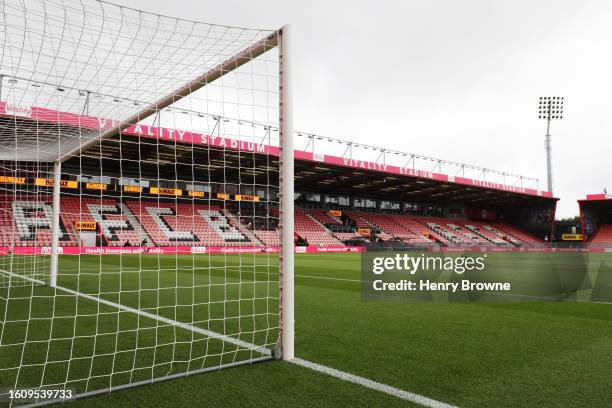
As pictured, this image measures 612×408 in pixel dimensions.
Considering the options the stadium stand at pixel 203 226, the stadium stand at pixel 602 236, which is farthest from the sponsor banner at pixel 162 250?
the stadium stand at pixel 602 236

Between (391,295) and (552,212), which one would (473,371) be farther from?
(552,212)

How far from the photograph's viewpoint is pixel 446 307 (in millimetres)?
6770

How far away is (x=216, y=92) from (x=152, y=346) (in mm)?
2653

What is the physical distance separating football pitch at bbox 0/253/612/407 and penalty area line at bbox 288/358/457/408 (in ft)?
0.23

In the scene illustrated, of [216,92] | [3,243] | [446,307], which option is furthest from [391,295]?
[3,243]

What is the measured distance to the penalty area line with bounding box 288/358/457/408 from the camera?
280 centimetres

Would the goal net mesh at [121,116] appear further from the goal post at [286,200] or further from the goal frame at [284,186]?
the goal post at [286,200]

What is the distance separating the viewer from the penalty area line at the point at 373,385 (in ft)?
9.20

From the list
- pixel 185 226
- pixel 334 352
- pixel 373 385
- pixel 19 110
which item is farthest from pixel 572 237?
pixel 19 110

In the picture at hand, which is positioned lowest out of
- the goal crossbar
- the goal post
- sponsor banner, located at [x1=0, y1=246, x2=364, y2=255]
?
sponsor banner, located at [x1=0, y1=246, x2=364, y2=255]

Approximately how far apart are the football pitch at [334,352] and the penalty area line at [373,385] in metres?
0.07

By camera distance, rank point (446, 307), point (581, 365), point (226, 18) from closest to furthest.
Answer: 1. point (581, 365)
2. point (226, 18)
3. point (446, 307)

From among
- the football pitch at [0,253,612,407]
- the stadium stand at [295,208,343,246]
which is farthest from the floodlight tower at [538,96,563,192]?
the football pitch at [0,253,612,407]

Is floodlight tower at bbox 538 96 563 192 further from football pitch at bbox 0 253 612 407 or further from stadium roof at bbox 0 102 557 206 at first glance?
football pitch at bbox 0 253 612 407
